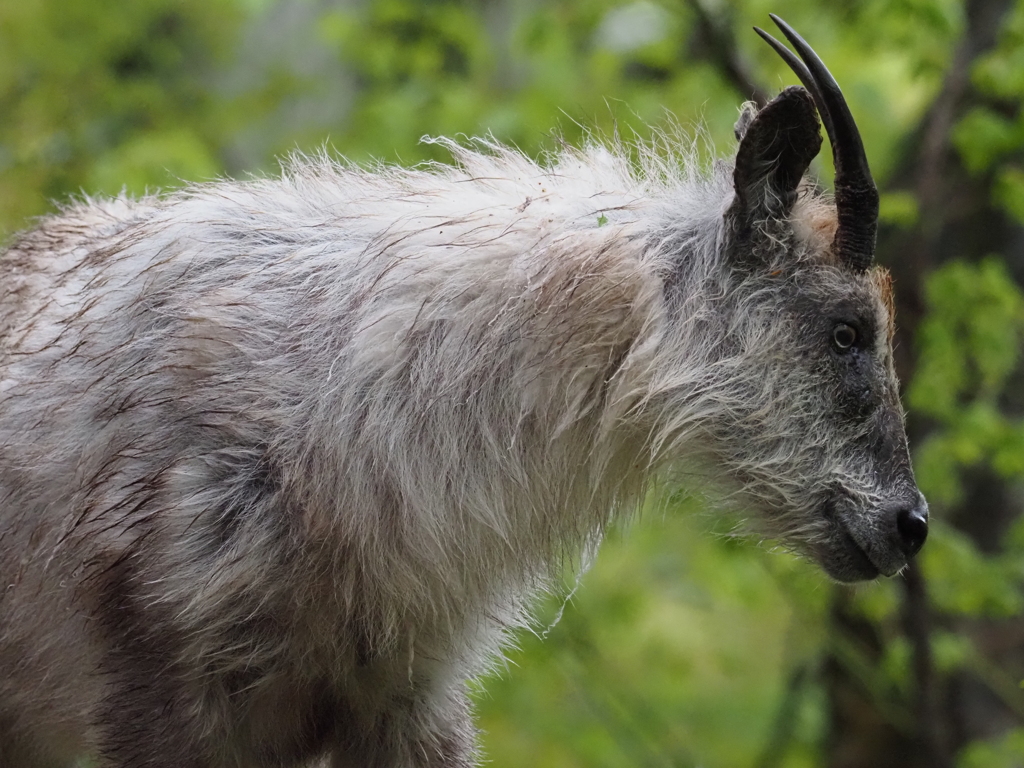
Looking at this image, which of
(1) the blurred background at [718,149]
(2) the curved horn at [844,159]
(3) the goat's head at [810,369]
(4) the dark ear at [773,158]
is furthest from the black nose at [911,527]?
(1) the blurred background at [718,149]

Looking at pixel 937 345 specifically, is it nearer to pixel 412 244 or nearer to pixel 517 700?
pixel 412 244

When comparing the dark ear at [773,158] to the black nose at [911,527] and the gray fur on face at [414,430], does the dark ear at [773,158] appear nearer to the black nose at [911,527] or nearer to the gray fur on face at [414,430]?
the gray fur on face at [414,430]

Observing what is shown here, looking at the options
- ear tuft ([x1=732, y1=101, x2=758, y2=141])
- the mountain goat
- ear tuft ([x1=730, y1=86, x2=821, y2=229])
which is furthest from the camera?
ear tuft ([x1=732, y1=101, x2=758, y2=141])

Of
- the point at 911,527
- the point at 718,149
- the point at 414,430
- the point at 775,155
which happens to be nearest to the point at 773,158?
the point at 775,155

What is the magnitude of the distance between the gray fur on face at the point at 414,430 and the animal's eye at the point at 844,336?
0.7 inches

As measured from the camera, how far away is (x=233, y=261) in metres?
3.53

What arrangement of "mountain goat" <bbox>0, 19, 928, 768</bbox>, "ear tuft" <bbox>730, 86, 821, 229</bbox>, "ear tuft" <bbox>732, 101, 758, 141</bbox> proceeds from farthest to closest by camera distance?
"ear tuft" <bbox>732, 101, 758, 141</bbox> < "mountain goat" <bbox>0, 19, 928, 768</bbox> < "ear tuft" <bbox>730, 86, 821, 229</bbox>

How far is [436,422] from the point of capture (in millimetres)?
3262

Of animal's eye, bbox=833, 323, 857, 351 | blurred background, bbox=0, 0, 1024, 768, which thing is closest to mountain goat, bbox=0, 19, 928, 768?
animal's eye, bbox=833, 323, 857, 351

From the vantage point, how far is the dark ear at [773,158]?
10.00ft

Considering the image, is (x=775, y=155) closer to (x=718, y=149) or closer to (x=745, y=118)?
(x=745, y=118)

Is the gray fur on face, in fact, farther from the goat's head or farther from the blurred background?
the blurred background

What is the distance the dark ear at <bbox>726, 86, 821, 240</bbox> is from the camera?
305 centimetres

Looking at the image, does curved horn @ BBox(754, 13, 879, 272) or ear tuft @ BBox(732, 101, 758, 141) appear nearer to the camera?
curved horn @ BBox(754, 13, 879, 272)
